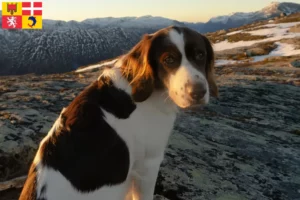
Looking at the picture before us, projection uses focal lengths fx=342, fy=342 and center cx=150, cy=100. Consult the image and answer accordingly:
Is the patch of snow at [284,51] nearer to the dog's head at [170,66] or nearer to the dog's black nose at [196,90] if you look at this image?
the dog's head at [170,66]

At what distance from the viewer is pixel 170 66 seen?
13.1ft

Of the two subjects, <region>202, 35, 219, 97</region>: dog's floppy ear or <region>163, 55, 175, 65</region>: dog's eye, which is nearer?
<region>163, 55, 175, 65</region>: dog's eye

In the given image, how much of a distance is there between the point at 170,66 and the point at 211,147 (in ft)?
8.58

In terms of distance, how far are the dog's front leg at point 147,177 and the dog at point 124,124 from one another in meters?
0.01

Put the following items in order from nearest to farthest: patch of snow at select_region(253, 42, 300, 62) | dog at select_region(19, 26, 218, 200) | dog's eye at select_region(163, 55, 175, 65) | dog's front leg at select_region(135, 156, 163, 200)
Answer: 1. dog at select_region(19, 26, 218, 200)
2. dog's eye at select_region(163, 55, 175, 65)
3. dog's front leg at select_region(135, 156, 163, 200)
4. patch of snow at select_region(253, 42, 300, 62)

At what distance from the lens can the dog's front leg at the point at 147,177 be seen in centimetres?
412

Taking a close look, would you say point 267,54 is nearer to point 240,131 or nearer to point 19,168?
point 240,131

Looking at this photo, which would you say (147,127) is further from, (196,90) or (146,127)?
(196,90)

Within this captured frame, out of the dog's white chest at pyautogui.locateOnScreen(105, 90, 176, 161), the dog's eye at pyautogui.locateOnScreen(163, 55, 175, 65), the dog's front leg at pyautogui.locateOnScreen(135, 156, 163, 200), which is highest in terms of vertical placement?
the dog's eye at pyautogui.locateOnScreen(163, 55, 175, 65)

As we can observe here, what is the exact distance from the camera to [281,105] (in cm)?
973

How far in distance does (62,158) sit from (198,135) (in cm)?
381

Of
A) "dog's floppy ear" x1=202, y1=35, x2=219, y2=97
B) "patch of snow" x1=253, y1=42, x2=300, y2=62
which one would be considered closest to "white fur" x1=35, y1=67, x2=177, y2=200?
"dog's floppy ear" x1=202, y1=35, x2=219, y2=97

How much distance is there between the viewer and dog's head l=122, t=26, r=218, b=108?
3.76m

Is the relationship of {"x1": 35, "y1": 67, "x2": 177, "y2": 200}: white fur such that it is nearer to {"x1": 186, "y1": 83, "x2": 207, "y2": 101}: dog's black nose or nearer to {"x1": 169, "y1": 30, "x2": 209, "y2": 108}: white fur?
{"x1": 169, "y1": 30, "x2": 209, "y2": 108}: white fur
